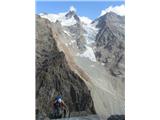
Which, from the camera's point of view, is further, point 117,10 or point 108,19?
point 108,19

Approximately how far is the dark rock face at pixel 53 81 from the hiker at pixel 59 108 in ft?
0.14

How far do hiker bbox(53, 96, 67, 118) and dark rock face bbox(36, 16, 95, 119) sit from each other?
1.7 inches

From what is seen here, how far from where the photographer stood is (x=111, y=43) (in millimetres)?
6090

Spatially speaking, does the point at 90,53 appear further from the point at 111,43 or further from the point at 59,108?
the point at 59,108

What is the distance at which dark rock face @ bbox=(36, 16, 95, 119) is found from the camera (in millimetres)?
5910

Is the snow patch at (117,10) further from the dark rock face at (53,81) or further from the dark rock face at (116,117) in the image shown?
the dark rock face at (116,117)

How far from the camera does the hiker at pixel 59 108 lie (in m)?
5.95

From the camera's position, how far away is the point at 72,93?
19.5 feet

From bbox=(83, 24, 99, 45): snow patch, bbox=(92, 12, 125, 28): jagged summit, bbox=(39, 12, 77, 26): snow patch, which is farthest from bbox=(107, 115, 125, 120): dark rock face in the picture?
bbox=(39, 12, 77, 26): snow patch

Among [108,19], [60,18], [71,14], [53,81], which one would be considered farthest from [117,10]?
[53,81]

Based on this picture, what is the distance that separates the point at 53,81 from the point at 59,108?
298 mm

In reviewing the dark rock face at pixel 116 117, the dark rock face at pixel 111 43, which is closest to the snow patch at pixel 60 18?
the dark rock face at pixel 111 43


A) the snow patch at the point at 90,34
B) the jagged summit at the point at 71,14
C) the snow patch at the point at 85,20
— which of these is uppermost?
the jagged summit at the point at 71,14
